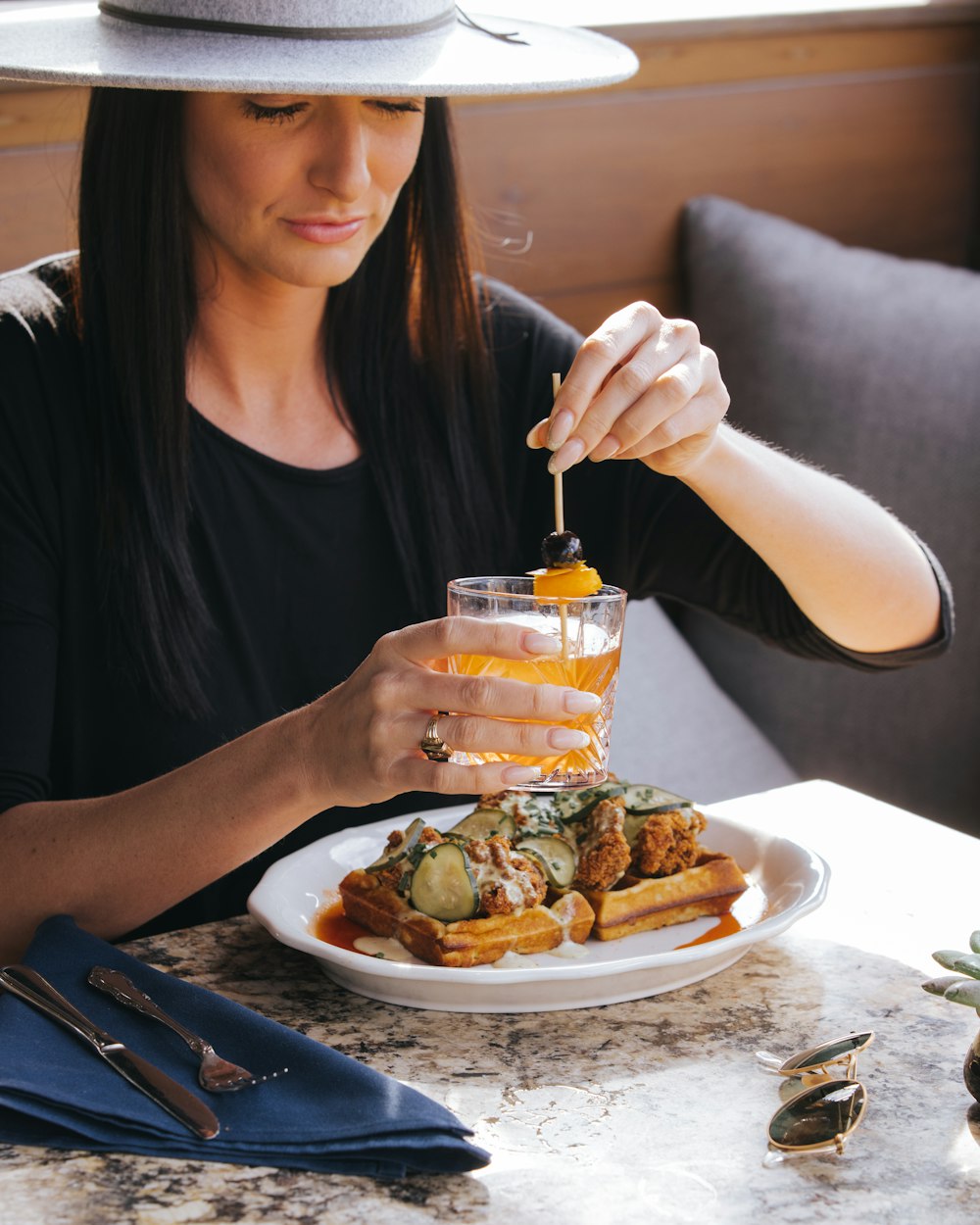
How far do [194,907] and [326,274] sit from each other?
2.17ft

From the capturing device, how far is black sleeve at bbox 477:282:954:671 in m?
1.72

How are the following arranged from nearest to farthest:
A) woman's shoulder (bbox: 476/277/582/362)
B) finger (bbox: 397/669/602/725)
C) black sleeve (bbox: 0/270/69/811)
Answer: finger (bbox: 397/669/602/725) < black sleeve (bbox: 0/270/69/811) < woman's shoulder (bbox: 476/277/582/362)

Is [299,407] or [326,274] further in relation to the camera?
[299,407]

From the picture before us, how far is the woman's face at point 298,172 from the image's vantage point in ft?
4.51

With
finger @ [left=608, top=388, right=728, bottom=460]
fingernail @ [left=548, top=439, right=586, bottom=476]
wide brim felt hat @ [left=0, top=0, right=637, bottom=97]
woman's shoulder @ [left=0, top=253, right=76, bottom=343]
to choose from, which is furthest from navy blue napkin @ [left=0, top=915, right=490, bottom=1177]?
woman's shoulder @ [left=0, top=253, right=76, bottom=343]

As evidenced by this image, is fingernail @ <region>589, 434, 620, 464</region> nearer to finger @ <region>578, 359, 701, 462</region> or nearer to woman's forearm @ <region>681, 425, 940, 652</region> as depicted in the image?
finger @ <region>578, 359, 701, 462</region>

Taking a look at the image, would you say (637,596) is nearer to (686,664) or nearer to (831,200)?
(686,664)

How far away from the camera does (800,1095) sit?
871mm

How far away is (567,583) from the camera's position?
1.06 m

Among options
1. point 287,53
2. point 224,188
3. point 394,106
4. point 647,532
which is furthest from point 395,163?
point 647,532

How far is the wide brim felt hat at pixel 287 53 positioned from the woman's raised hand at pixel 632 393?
23 cm

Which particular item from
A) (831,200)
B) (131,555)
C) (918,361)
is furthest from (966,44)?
(131,555)

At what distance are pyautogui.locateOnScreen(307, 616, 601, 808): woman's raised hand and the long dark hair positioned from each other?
0.47m

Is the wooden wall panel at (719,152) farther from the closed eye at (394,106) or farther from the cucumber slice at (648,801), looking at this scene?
the cucumber slice at (648,801)
